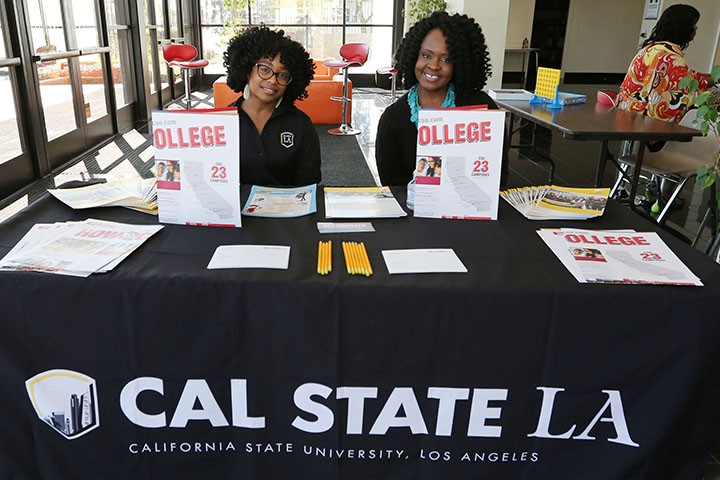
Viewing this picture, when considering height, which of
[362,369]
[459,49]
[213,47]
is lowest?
[362,369]

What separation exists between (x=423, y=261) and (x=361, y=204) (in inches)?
18.2

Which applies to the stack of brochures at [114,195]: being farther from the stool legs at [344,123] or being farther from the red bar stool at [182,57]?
the red bar stool at [182,57]

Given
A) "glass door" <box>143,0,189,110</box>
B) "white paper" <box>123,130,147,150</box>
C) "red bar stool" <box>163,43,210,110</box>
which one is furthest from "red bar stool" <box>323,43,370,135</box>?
"glass door" <box>143,0,189,110</box>

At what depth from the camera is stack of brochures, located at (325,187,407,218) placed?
5.59 feet

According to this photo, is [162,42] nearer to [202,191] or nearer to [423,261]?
[202,191]

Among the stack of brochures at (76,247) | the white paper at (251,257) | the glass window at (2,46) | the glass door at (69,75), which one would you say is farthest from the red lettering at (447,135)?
the glass door at (69,75)

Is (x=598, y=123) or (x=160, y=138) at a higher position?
(x=160, y=138)

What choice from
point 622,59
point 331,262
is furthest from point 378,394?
point 622,59

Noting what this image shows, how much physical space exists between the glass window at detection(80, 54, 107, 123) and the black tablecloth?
15.3ft

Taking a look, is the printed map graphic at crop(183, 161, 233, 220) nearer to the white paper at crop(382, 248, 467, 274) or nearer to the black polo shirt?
the white paper at crop(382, 248, 467, 274)

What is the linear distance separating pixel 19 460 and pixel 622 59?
14025mm

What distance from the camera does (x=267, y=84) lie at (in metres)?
2.17

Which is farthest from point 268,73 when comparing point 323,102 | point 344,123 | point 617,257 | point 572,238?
point 323,102

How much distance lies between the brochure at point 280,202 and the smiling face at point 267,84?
0.46 metres
